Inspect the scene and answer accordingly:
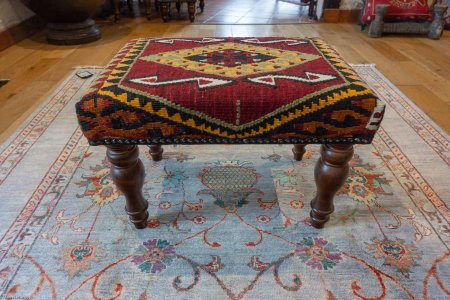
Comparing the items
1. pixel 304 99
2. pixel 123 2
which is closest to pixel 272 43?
pixel 304 99

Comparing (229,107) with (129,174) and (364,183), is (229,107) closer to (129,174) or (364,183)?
(129,174)

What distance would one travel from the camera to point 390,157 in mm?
1186

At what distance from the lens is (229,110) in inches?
26.7

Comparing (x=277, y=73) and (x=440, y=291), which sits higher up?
(x=277, y=73)

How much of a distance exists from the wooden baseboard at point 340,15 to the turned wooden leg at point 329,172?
2.86 metres

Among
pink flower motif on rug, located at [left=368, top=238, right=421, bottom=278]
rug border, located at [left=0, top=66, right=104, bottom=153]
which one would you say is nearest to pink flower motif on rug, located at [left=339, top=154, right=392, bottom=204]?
pink flower motif on rug, located at [left=368, top=238, right=421, bottom=278]

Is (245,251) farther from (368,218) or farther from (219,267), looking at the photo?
(368,218)

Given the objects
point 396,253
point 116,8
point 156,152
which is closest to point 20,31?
point 116,8

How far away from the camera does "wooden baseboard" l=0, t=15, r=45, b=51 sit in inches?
94.4

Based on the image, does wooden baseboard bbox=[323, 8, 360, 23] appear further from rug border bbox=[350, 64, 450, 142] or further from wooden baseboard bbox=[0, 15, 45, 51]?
wooden baseboard bbox=[0, 15, 45, 51]

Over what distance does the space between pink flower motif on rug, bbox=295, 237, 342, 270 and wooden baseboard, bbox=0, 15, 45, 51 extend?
2.59 metres

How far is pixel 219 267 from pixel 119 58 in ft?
2.01

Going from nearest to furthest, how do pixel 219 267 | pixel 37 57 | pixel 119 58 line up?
1. pixel 219 267
2. pixel 119 58
3. pixel 37 57

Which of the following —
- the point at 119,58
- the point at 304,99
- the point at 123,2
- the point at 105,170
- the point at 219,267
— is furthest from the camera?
the point at 123,2
